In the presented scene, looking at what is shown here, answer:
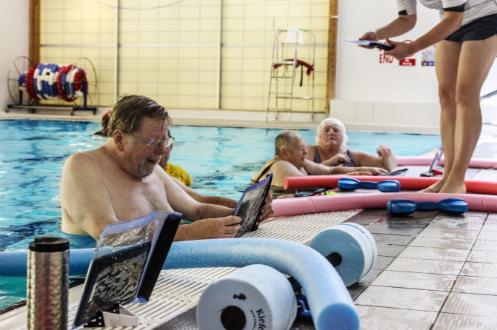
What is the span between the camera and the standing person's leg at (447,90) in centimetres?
490

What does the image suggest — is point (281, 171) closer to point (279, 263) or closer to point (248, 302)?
point (279, 263)

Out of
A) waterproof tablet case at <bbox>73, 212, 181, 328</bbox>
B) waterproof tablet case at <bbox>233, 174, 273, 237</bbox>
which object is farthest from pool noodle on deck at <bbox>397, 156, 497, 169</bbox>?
waterproof tablet case at <bbox>73, 212, 181, 328</bbox>

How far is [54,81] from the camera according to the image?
16.8m

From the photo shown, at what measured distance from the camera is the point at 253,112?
55.2 ft

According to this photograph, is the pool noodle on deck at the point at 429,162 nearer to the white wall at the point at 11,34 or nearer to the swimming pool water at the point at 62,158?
the swimming pool water at the point at 62,158

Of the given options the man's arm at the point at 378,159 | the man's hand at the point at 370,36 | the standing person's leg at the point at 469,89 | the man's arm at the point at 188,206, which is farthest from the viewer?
the man's arm at the point at 378,159

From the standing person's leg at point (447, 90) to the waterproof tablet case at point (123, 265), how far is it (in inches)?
123

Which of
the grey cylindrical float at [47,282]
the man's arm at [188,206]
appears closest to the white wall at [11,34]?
the man's arm at [188,206]

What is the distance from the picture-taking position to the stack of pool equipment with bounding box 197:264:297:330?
74.0 inches

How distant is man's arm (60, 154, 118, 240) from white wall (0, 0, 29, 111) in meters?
15.7

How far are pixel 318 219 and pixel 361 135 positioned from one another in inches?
374

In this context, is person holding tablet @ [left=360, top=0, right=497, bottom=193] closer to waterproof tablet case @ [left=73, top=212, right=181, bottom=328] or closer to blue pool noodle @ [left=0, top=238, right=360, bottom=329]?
blue pool noodle @ [left=0, top=238, right=360, bottom=329]

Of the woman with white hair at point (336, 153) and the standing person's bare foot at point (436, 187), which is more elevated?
the woman with white hair at point (336, 153)

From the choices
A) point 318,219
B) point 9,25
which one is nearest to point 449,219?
point 318,219
